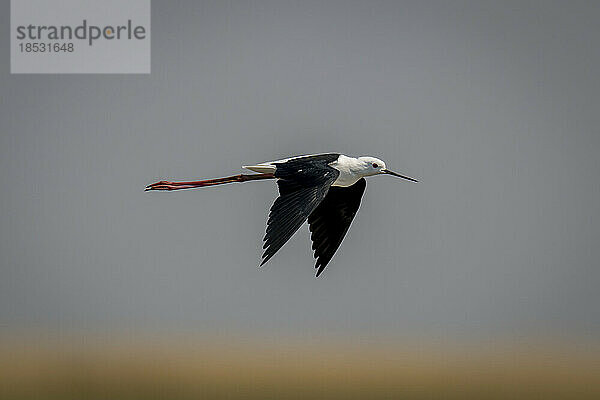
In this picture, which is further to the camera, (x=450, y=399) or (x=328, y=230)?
(x=450, y=399)

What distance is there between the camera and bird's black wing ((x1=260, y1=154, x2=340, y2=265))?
6480 millimetres

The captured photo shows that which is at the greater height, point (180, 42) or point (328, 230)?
point (180, 42)

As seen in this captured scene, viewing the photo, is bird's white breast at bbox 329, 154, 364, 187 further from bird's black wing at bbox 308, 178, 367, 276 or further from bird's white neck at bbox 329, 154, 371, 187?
bird's black wing at bbox 308, 178, 367, 276

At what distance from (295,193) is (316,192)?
5.6 inches

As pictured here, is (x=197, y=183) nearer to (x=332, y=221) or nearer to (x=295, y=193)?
(x=332, y=221)

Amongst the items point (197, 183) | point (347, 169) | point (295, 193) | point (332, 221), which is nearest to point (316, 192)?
point (295, 193)

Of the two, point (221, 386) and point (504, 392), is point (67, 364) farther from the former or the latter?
point (504, 392)

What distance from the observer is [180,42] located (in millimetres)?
82250

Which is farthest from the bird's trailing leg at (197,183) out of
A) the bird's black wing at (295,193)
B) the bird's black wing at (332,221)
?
the bird's black wing at (332,221)

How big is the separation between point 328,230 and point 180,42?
75.8 meters

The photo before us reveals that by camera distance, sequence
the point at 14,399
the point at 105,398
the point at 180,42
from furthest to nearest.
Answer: the point at 180,42
the point at 105,398
the point at 14,399

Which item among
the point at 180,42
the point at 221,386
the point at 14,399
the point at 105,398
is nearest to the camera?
the point at 14,399

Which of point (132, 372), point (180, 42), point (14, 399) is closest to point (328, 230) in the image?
point (14, 399)

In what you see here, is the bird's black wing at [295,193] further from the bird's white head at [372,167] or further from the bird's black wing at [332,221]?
the bird's black wing at [332,221]
